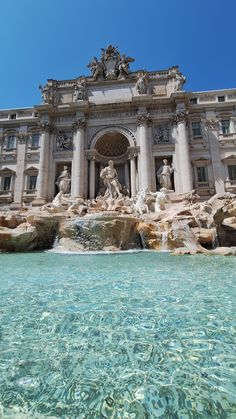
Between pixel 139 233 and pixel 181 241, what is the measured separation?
2.48 meters

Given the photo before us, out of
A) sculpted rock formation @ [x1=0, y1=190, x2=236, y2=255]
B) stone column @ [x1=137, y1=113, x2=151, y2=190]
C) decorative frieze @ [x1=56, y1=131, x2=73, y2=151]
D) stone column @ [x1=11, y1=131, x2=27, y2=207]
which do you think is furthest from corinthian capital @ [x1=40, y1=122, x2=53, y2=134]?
sculpted rock formation @ [x1=0, y1=190, x2=236, y2=255]

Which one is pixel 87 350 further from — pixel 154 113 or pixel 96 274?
pixel 154 113

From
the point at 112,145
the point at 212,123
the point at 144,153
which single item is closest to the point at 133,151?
the point at 144,153

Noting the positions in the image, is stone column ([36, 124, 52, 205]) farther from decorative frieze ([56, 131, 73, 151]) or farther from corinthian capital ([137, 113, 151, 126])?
corinthian capital ([137, 113, 151, 126])

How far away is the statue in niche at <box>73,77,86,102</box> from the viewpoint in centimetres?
2202

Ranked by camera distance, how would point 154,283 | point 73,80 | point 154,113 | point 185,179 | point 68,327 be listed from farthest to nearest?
point 73,80, point 154,113, point 185,179, point 154,283, point 68,327

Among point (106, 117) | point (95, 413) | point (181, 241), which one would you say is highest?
point (106, 117)

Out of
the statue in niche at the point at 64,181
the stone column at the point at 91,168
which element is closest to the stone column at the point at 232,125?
the stone column at the point at 91,168

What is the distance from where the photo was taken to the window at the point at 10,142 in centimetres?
2341

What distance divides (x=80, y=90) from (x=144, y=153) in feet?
29.3

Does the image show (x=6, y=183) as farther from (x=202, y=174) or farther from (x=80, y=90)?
(x=202, y=174)

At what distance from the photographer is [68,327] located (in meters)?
2.22

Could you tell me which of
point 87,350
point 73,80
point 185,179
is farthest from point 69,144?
point 87,350

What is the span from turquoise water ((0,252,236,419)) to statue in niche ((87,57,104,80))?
960 inches
